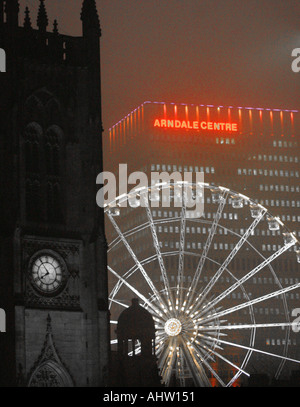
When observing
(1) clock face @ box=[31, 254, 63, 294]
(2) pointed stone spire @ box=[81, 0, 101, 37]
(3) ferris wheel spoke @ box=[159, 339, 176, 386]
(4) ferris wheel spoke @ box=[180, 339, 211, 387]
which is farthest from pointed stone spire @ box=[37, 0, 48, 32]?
(4) ferris wheel spoke @ box=[180, 339, 211, 387]

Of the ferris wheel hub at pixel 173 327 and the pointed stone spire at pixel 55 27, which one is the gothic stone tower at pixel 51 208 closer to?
the pointed stone spire at pixel 55 27

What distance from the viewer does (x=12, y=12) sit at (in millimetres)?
93625

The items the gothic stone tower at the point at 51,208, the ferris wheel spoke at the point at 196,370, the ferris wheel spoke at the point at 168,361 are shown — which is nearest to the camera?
the gothic stone tower at the point at 51,208

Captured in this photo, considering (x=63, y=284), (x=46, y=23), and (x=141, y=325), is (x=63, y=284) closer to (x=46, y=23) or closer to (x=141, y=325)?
(x=141, y=325)

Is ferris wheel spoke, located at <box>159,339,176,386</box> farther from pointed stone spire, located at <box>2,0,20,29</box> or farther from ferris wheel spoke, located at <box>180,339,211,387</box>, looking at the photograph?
pointed stone spire, located at <box>2,0,20,29</box>

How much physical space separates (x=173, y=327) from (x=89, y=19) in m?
27.7

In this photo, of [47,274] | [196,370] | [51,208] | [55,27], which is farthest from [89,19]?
[196,370]

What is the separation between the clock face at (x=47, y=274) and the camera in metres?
91.1

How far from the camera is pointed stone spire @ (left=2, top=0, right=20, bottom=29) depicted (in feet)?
307

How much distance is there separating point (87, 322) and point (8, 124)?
53.6 ft

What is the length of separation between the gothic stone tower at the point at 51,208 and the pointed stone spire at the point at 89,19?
0.27ft

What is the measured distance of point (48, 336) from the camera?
294 ft

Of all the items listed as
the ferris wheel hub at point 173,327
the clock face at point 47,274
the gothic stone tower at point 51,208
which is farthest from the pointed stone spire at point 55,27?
the ferris wheel hub at point 173,327

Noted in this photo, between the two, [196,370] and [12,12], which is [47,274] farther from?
[12,12]
